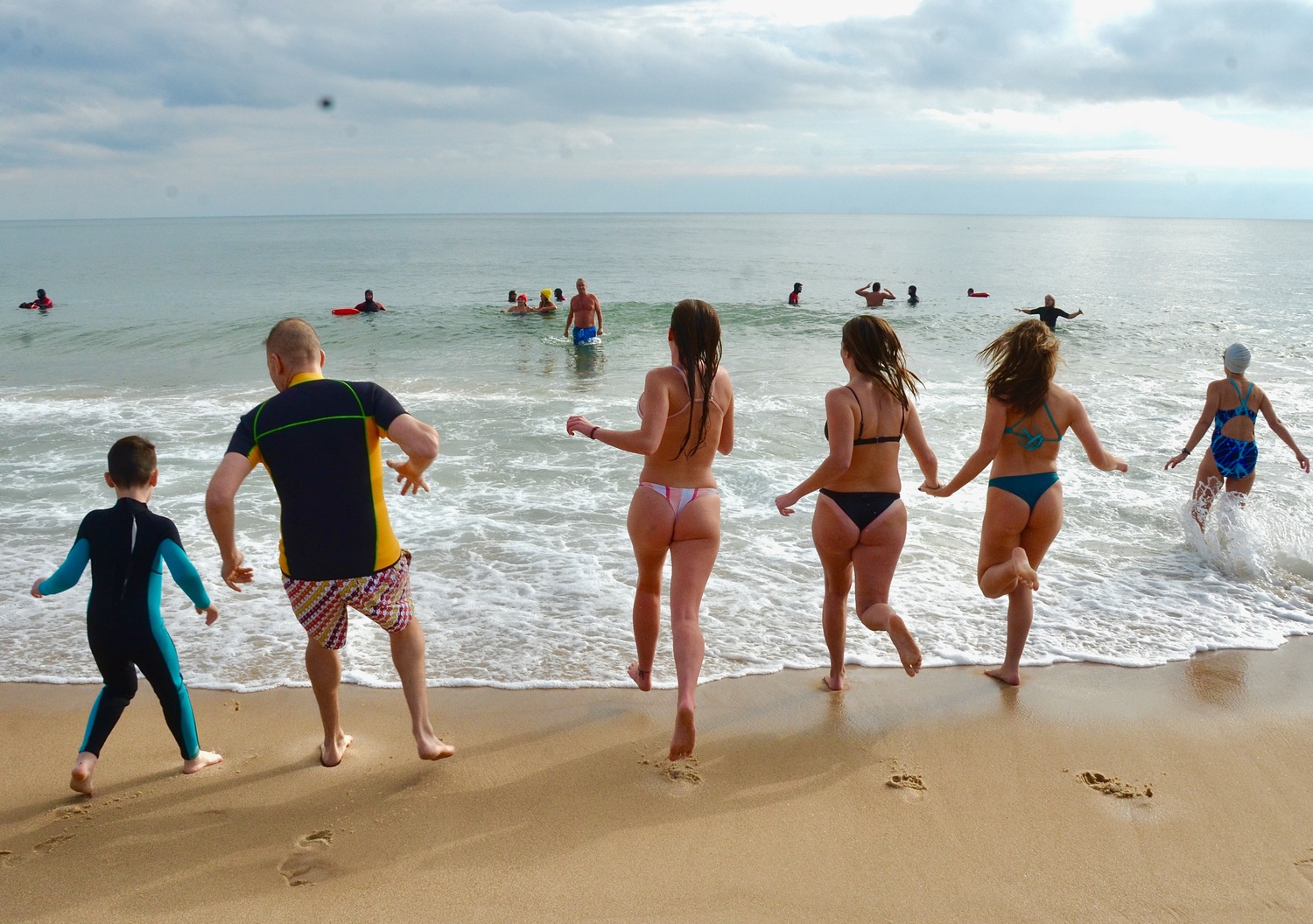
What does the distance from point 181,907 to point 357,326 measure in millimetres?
21497

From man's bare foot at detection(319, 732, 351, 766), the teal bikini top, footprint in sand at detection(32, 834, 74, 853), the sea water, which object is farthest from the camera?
the sea water

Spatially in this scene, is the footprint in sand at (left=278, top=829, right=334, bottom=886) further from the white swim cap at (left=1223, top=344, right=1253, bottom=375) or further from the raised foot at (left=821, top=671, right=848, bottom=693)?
the white swim cap at (left=1223, top=344, right=1253, bottom=375)

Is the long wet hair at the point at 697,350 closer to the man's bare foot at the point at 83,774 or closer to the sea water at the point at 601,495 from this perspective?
the sea water at the point at 601,495

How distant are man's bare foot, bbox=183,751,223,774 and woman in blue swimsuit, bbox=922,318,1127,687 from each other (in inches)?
136

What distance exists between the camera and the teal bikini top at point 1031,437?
4.20m

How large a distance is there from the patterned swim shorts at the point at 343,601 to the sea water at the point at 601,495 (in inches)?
9.5

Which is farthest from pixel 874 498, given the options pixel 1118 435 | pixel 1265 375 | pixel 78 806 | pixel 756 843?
pixel 1265 375

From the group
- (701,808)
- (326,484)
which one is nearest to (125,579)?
(326,484)

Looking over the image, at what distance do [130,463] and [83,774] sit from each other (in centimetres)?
123

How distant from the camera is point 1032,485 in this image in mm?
4242

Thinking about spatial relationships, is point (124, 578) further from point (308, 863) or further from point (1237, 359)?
point (1237, 359)

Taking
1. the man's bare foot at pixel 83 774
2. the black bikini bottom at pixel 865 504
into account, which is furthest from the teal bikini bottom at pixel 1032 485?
the man's bare foot at pixel 83 774

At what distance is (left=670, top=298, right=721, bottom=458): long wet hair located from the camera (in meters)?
3.71

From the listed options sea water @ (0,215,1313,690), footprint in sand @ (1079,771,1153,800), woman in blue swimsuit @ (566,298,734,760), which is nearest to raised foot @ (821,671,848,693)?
sea water @ (0,215,1313,690)
